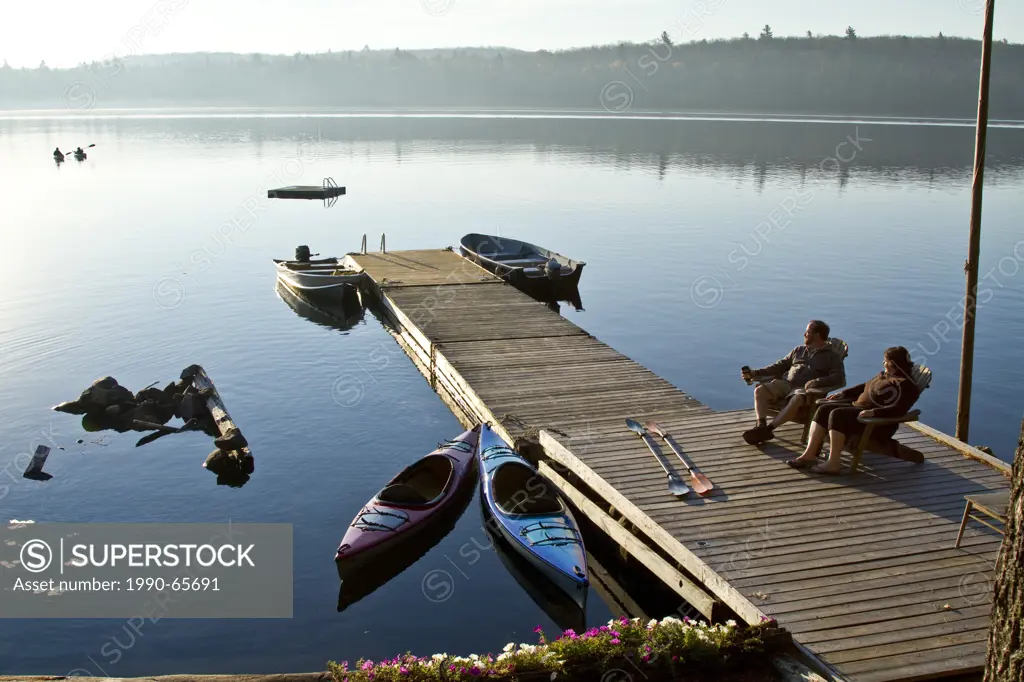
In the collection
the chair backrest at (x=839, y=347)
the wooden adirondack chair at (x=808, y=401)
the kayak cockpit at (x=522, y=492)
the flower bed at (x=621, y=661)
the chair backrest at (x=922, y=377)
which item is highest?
the chair backrest at (x=839, y=347)

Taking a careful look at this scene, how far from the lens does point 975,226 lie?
1533cm

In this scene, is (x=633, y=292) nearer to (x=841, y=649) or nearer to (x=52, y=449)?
(x=52, y=449)

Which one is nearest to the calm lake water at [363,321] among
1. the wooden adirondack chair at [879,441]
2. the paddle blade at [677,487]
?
the paddle blade at [677,487]

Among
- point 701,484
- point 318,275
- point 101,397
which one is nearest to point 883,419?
point 701,484

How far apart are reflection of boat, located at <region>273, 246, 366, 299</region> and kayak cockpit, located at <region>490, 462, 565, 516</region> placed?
1763 centimetres

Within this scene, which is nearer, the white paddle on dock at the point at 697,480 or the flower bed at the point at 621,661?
the flower bed at the point at 621,661

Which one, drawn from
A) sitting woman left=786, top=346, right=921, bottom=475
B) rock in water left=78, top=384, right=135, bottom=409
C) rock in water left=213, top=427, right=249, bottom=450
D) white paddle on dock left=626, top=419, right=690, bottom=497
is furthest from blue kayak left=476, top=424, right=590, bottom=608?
rock in water left=78, top=384, right=135, bottom=409

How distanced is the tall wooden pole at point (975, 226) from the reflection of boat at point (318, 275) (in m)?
20.9

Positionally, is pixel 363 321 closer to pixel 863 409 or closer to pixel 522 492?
pixel 522 492

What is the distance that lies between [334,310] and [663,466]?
68.4 feet

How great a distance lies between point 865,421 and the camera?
40.5 ft

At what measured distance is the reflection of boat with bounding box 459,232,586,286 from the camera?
32062 mm

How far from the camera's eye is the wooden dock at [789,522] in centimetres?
953

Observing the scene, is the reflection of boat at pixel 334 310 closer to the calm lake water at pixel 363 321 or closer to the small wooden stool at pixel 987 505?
the calm lake water at pixel 363 321
